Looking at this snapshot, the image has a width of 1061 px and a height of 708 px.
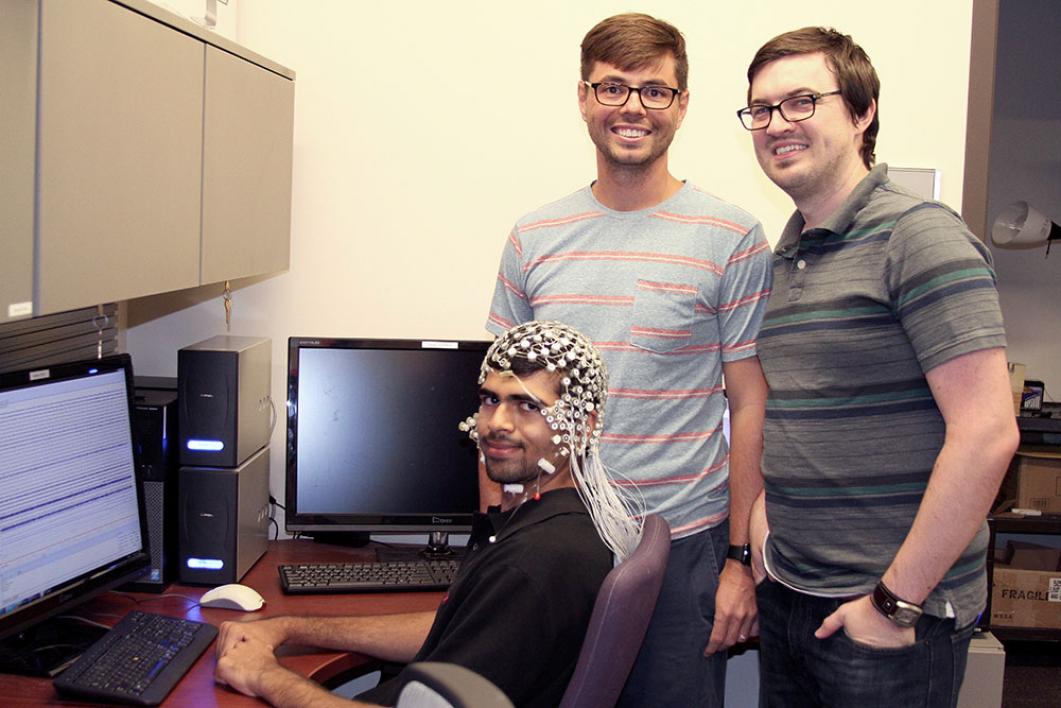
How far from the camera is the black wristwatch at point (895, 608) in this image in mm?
1438

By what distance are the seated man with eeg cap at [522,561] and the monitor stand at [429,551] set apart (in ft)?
1.84

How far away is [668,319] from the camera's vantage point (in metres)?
1.83

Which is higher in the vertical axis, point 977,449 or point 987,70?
point 987,70

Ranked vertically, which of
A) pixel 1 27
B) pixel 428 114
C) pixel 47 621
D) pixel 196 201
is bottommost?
pixel 47 621

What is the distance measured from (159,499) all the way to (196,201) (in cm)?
64

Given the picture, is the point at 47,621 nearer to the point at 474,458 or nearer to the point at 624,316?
the point at 474,458

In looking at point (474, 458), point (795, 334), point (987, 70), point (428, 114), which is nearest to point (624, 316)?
point (795, 334)

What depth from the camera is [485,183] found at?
258 centimetres

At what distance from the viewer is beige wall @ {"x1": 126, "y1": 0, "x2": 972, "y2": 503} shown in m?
2.53

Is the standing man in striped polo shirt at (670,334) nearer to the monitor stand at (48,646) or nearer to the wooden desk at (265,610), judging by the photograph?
the wooden desk at (265,610)

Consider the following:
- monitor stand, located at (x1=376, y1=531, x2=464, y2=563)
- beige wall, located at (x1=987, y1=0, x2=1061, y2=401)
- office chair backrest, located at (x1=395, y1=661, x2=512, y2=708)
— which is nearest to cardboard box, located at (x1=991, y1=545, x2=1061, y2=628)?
beige wall, located at (x1=987, y1=0, x2=1061, y2=401)

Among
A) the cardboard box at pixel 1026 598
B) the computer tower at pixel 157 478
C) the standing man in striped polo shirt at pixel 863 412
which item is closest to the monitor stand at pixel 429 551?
the computer tower at pixel 157 478

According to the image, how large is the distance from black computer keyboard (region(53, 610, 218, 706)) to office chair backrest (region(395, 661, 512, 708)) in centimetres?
117

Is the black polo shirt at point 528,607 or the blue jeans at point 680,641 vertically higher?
the black polo shirt at point 528,607
